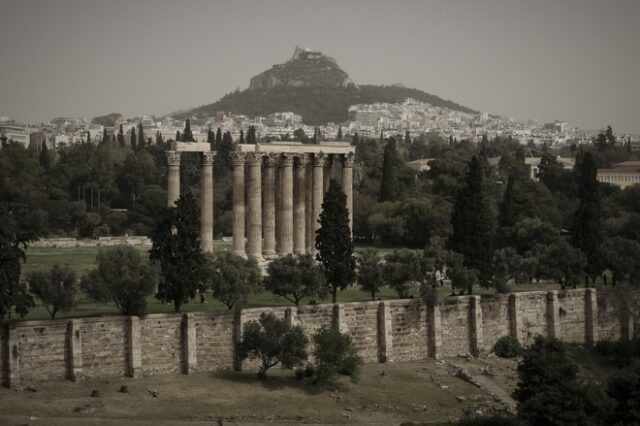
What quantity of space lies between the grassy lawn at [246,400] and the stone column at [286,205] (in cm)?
1785

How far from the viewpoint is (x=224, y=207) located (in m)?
106

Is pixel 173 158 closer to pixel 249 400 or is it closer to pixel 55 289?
pixel 55 289

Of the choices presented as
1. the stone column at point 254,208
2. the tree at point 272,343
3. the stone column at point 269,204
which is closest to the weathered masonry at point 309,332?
the tree at point 272,343

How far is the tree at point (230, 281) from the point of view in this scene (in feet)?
179

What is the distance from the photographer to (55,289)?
5109 centimetres

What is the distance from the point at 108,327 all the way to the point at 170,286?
15.1ft

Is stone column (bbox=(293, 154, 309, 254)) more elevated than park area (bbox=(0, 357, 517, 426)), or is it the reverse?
stone column (bbox=(293, 154, 309, 254))

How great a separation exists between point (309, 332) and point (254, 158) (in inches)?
749

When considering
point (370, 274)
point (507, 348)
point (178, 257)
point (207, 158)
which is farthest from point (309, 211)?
point (178, 257)

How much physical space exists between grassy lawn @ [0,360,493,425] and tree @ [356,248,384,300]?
7.55m

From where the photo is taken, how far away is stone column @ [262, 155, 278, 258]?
234 ft

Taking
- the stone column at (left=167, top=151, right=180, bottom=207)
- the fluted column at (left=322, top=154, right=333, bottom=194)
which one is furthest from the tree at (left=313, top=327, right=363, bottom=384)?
the fluted column at (left=322, top=154, right=333, bottom=194)

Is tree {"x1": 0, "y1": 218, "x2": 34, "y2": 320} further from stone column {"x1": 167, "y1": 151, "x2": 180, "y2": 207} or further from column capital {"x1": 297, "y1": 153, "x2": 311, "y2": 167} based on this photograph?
column capital {"x1": 297, "y1": 153, "x2": 311, "y2": 167}

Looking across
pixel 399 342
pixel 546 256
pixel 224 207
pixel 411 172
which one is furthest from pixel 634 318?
pixel 411 172
